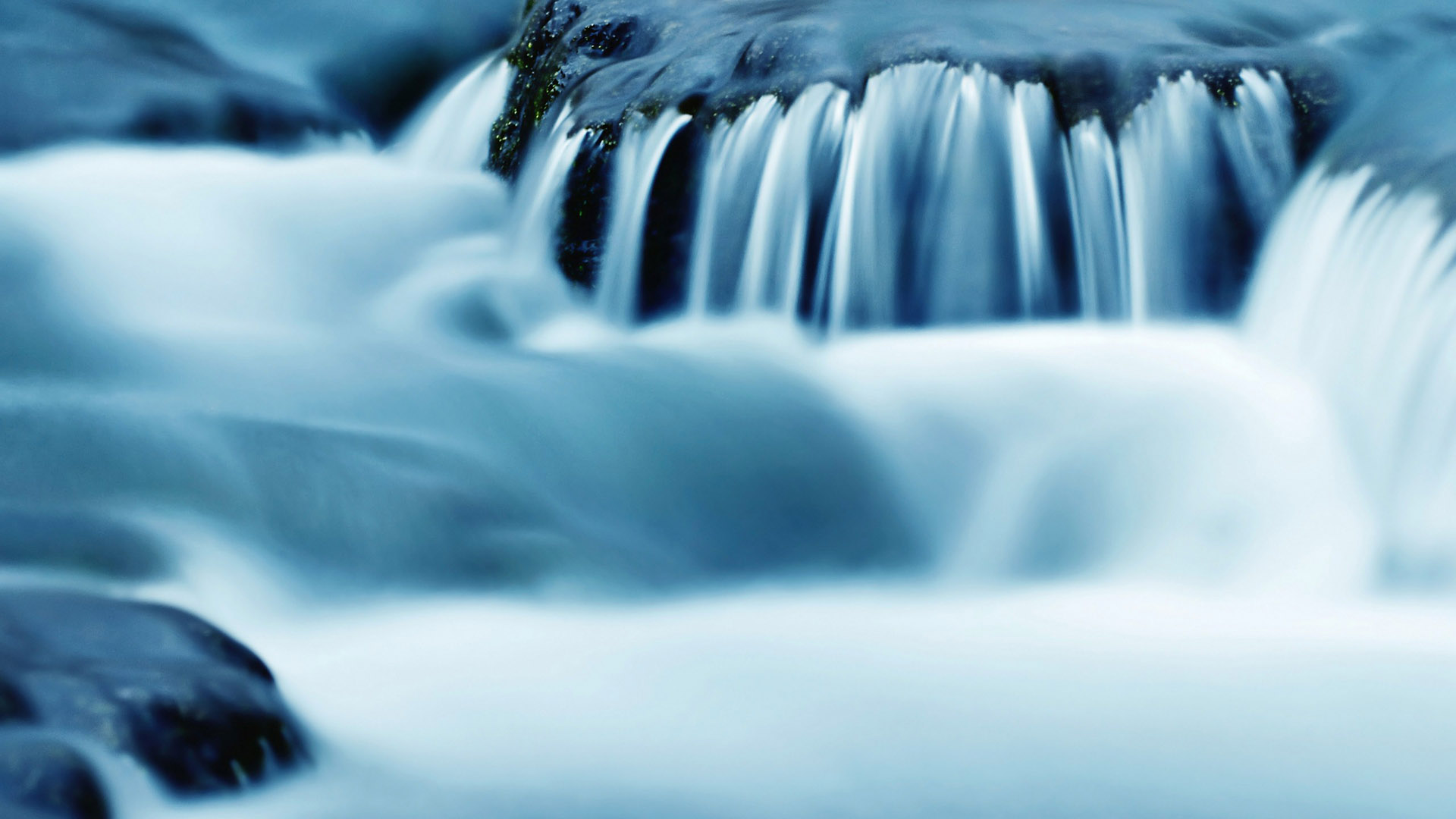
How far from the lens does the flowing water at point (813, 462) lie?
3.16m

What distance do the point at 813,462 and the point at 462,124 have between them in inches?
172

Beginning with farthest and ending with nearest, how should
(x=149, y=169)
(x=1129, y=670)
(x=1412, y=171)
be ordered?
1. (x=149, y=169)
2. (x=1412, y=171)
3. (x=1129, y=670)

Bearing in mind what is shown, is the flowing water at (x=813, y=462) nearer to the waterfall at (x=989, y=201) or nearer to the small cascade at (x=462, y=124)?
the waterfall at (x=989, y=201)

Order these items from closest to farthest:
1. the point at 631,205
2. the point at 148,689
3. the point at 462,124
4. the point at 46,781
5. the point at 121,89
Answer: the point at 46,781 < the point at 148,689 < the point at 631,205 < the point at 121,89 < the point at 462,124

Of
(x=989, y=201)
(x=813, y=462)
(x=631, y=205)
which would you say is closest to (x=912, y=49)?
(x=989, y=201)

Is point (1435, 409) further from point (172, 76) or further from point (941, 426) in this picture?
point (172, 76)

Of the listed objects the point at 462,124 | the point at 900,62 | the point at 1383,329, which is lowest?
the point at 1383,329

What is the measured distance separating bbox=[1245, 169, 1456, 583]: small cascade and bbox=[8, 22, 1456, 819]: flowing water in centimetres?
2

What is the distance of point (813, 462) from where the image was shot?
486 cm

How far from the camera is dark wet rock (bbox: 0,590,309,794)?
245 cm

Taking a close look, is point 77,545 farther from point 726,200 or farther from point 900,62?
point 900,62

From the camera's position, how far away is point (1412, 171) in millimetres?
5016

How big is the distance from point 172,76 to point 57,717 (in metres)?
6.85

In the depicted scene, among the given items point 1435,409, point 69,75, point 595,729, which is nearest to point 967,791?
point 595,729
